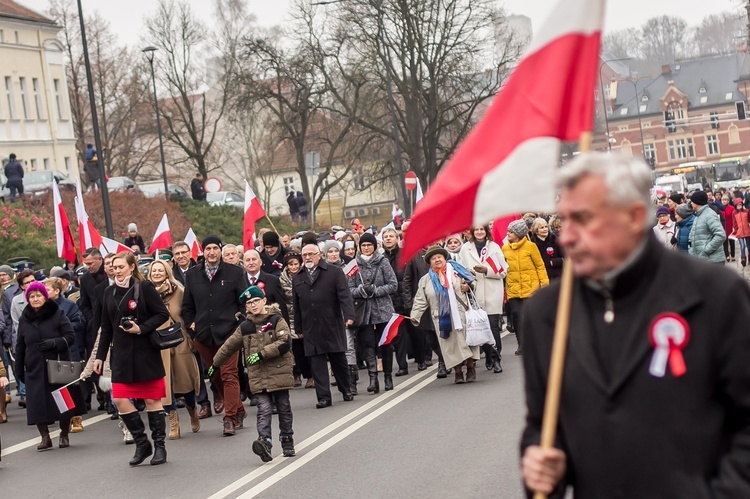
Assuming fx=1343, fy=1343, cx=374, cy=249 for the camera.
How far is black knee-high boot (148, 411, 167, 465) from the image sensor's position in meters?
12.1

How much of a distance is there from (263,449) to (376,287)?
5.97 meters

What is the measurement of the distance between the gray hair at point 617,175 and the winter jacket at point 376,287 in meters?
13.5

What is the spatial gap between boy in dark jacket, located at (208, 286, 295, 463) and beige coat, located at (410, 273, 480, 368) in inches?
168

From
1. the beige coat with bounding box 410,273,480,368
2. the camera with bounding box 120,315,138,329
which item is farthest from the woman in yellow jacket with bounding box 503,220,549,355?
the camera with bounding box 120,315,138,329

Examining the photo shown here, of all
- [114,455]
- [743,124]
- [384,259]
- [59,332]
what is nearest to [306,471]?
[114,455]

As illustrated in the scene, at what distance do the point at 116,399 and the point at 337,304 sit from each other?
4.10 m

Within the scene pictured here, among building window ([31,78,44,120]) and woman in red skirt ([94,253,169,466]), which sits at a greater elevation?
building window ([31,78,44,120])

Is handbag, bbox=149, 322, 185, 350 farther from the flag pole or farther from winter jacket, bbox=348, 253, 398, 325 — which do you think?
the flag pole

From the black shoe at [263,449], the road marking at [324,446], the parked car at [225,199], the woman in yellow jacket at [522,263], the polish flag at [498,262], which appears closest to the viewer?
the road marking at [324,446]

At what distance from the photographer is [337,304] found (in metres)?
15.6

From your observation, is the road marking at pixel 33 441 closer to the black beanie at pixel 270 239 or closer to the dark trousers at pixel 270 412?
the black beanie at pixel 270 239

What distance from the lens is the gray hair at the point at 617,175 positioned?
340 cm

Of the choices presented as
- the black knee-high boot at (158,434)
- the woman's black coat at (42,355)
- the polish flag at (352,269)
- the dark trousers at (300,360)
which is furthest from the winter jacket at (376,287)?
the black knee-high boot at (158,434)

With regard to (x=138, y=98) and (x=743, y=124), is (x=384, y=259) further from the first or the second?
(x=743, y=124)
